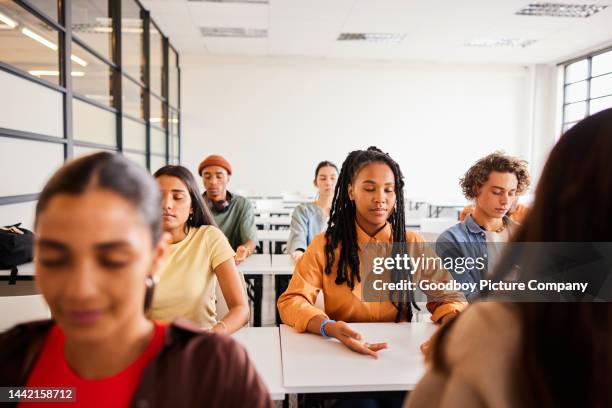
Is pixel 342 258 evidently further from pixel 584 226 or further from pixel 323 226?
pixel 323 226

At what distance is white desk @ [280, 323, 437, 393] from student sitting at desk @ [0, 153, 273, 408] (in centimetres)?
62

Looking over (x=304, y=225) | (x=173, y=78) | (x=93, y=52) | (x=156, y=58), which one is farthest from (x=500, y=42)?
(x=93, y=52)

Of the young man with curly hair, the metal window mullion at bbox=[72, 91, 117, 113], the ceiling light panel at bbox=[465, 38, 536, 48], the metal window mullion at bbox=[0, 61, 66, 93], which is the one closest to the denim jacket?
the young man with curly hair

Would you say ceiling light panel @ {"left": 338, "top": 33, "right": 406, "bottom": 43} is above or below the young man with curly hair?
above

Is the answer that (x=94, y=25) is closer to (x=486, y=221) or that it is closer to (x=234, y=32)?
(x=234, y=32)

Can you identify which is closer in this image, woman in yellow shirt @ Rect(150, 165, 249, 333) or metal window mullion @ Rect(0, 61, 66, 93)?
woman in yellow shirt @ Rect(150, 165, 249, 333)

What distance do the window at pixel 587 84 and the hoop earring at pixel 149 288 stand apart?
26.2ft

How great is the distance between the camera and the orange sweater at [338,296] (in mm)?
1755

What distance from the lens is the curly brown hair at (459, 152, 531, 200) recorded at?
2.23 meters

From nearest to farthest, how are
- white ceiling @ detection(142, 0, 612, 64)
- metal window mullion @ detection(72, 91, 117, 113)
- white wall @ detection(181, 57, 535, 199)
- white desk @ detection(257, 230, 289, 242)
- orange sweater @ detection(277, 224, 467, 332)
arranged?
orange sweater @ detection(277, 224, 467, 332)
metal window mullion @ detection(72, 91, 117, 113)
white desk @ detection(257, 230, 289, 242)
white ceiling @ detection(142, 0, 612, 64)
white wall @ detection(181, 57, 535, 199)

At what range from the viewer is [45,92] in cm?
320

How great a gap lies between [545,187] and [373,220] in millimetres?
1249

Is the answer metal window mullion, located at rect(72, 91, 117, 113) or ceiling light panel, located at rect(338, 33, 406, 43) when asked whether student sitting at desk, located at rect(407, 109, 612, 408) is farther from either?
ceiling light panel, located at rect(338, 33, 406, 43)

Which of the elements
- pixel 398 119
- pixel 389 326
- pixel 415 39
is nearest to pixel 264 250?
pixel 389 326
